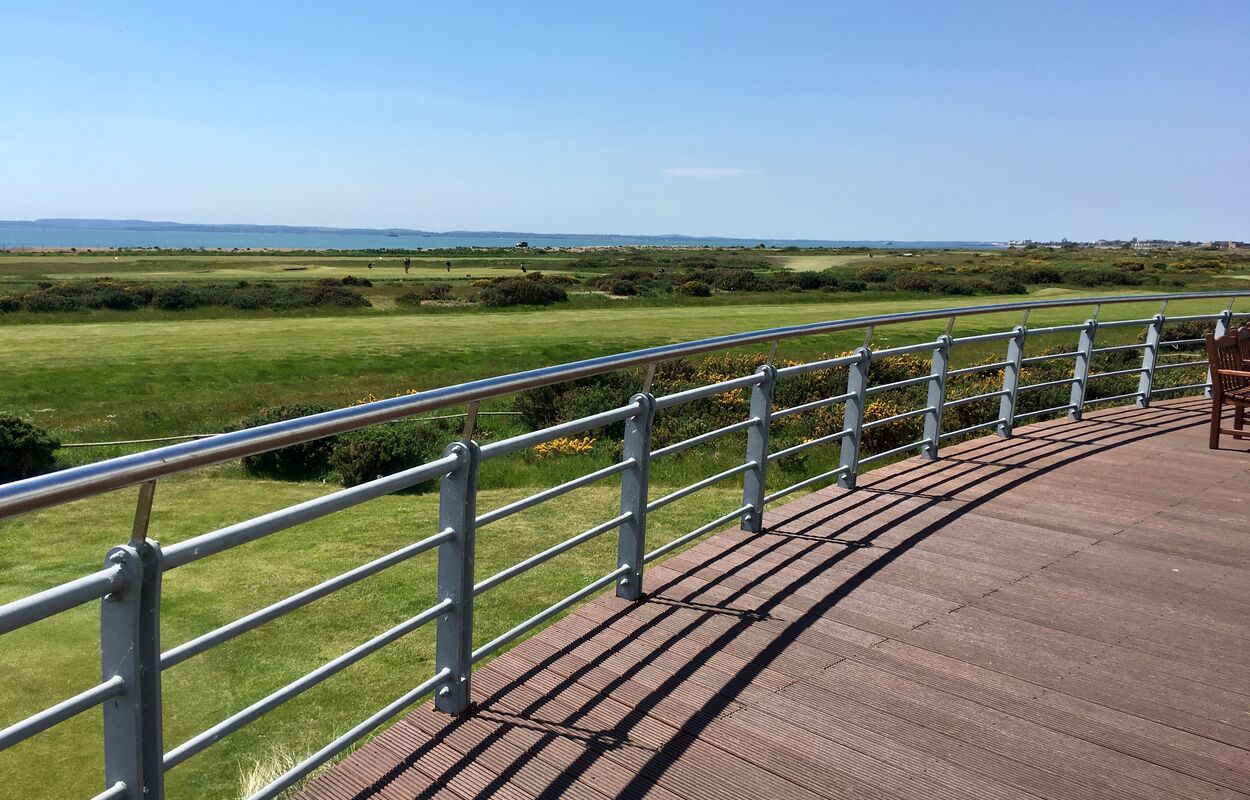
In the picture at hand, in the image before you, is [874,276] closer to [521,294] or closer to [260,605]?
[521,294]

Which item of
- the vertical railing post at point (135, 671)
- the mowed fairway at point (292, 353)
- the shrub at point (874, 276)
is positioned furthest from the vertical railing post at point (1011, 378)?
the shrub at point (874, 276)

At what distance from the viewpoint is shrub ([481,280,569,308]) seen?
164 ft

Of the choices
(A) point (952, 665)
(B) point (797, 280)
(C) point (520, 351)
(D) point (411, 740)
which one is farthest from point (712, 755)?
(B) point (797, 280)

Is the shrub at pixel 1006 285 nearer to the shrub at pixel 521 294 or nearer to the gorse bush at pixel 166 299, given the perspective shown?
the shrub at pixel 521 294

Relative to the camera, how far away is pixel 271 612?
2.68m

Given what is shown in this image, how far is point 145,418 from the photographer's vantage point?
19562 millimetres

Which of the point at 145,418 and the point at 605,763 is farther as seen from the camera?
the point at 145,418

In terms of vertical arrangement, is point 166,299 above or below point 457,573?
below

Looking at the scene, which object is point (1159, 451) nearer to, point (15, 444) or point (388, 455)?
point (388, 455)

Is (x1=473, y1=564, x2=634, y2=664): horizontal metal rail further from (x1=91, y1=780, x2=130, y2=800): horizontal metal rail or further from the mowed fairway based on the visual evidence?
the mowed fairway

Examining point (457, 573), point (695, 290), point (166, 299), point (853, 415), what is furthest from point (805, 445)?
point (695, 290)

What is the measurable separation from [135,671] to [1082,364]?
9179 mm

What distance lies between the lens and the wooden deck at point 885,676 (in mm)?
3279

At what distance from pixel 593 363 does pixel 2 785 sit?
11.3 ft
